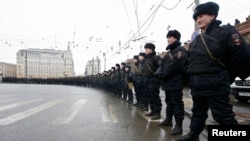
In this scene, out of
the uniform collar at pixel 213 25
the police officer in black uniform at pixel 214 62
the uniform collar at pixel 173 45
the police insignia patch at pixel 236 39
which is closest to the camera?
the police insignia patch at pixel 236 39

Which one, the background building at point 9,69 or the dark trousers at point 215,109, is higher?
the background building at point 9,69

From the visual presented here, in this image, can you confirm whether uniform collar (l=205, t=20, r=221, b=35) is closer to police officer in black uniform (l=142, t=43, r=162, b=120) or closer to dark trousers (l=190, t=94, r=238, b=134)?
dark trousers (l=190, t=94, r=238, b=134)

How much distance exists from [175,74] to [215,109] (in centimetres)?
211

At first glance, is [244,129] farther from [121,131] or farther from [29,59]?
[29,59]

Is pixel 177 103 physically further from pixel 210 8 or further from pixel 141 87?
pixel 141 87

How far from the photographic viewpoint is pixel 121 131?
6211mm

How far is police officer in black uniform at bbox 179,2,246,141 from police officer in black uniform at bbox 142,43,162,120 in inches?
140

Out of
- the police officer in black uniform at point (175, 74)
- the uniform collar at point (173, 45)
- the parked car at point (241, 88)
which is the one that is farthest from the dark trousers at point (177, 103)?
the parked car at point (241, 88)

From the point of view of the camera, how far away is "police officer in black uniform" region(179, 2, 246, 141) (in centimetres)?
392

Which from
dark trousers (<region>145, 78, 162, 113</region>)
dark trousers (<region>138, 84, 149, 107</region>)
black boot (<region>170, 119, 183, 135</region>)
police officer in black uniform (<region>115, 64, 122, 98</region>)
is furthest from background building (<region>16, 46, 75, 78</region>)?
black boot (<region>170, 119, 183, 135</region>)

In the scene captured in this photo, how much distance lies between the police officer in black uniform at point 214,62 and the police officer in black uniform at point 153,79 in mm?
3565

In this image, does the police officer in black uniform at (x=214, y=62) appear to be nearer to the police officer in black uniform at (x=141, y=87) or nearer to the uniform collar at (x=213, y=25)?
the uniform collar at (x=213, y=25)

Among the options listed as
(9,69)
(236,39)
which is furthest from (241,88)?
(9,69)

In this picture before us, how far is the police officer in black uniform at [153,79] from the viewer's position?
7977 mm
